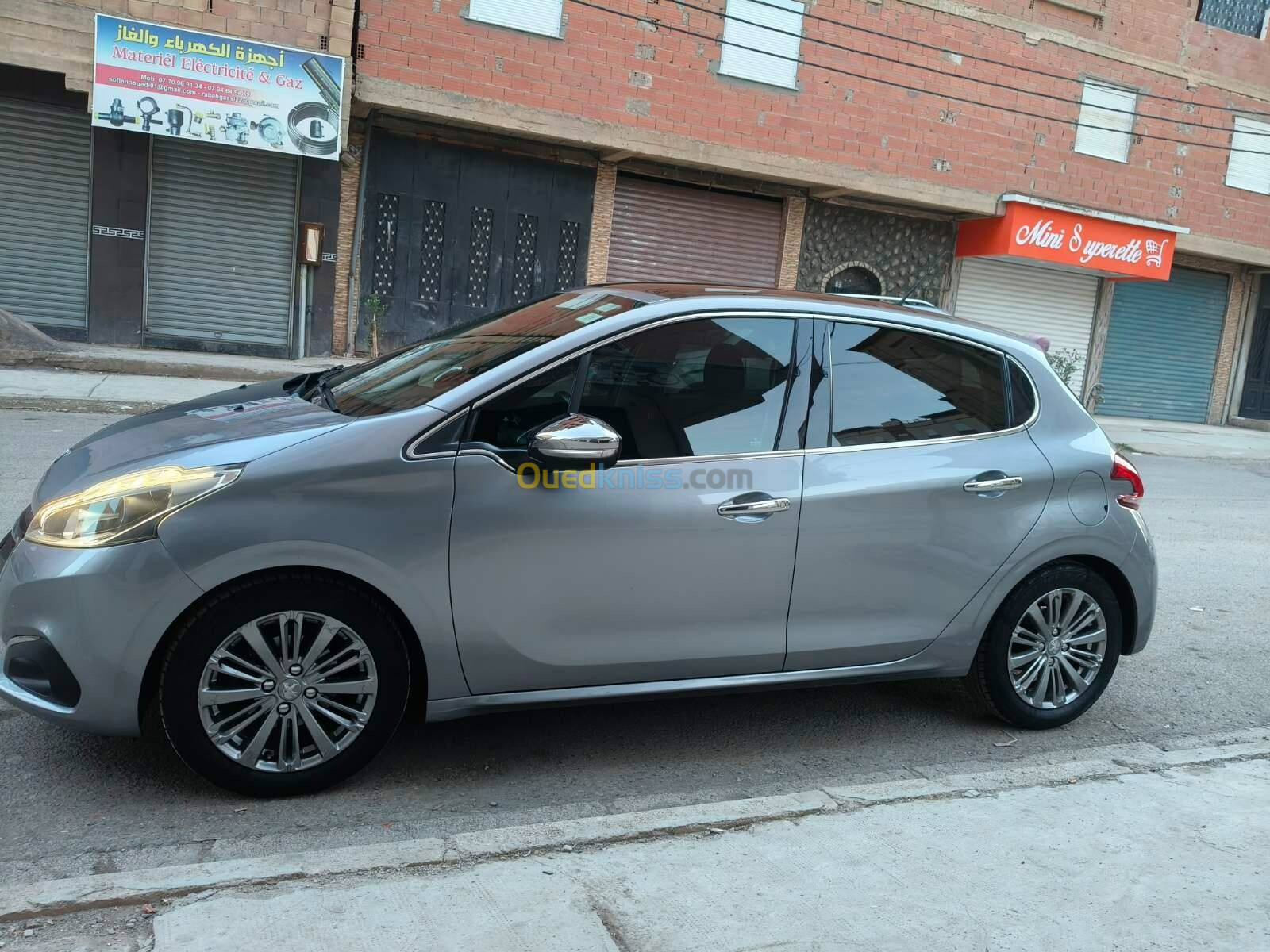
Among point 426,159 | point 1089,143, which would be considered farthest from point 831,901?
point 1089,143

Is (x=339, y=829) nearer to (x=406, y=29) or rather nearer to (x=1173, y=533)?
(x=1173, y=533)

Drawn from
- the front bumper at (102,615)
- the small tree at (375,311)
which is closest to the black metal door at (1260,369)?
the small tree at (375,311)

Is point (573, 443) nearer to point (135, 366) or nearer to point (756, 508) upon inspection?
point (756, 508)

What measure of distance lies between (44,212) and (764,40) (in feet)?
35.1

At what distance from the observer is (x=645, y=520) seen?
12.0 ft

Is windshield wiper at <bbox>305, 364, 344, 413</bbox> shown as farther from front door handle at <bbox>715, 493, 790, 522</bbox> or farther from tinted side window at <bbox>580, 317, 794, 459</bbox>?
front door handle at <bbox>715, 493, 790, 522</bbox>

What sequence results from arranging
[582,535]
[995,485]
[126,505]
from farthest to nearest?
[995,485] < [582,535] < [126,505]

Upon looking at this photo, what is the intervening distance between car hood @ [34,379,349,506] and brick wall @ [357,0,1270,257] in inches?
480

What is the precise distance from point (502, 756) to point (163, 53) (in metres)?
12.4

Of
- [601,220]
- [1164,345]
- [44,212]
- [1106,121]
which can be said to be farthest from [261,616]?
[1164,345]

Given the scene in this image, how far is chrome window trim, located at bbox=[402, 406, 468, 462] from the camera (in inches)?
135

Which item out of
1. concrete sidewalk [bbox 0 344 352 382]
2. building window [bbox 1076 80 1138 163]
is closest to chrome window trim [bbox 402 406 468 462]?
concrete sidewalk [bbox 0 344 352 382]

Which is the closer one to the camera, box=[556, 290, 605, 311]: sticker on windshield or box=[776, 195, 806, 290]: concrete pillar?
box=[556, 290, 605, 311]: sticker on windshield

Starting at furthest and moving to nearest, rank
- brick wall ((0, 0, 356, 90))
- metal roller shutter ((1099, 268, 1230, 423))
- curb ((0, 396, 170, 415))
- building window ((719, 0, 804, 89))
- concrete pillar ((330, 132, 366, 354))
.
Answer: metal roller shutter ((1099, 268, 1230, 423)) < building window ((719, 0, 804, 89)) < concrete pillar ((330, 132, 366, 354)) < brick wall ((0, 0, 356, 90)) < curb ((0, 396, 170, 415))
